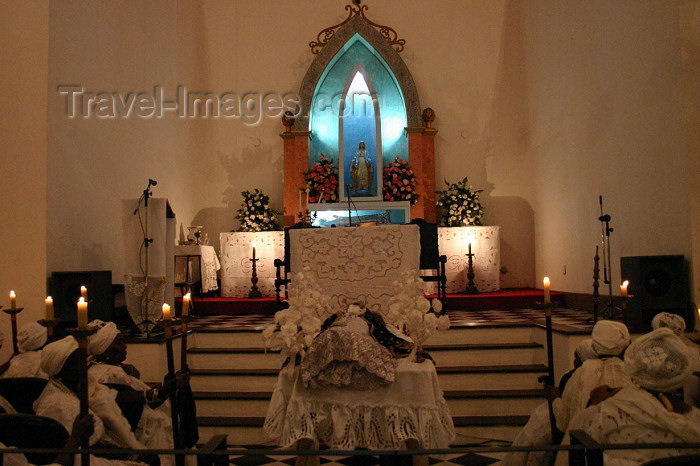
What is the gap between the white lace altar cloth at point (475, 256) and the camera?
9844 mm

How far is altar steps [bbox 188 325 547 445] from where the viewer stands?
549 cm

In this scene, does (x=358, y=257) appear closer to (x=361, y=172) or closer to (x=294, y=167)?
(x=361, y=172)

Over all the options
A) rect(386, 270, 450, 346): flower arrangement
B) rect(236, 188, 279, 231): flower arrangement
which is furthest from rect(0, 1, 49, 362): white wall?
rect(236, 188, 279, 231): flower arrangement

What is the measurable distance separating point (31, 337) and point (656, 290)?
208 inches

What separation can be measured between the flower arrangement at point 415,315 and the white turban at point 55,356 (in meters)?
2.07

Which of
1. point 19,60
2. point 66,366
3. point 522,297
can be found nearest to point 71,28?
point 19,60

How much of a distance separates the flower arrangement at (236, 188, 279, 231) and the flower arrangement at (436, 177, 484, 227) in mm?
2932

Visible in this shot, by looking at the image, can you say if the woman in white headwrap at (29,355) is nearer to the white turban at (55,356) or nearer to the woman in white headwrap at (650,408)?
the white turban at (55,356)

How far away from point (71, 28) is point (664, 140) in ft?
21.5

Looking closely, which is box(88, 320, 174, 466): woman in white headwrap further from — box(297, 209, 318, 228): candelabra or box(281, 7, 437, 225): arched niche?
box(281, 7, 437, 225): arched niche

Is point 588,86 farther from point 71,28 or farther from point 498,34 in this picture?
point 71,28

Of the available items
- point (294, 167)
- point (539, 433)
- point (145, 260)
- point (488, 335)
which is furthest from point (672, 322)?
point (294, 167)

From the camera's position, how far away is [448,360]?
6188 millimetres

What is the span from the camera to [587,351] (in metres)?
3.59
